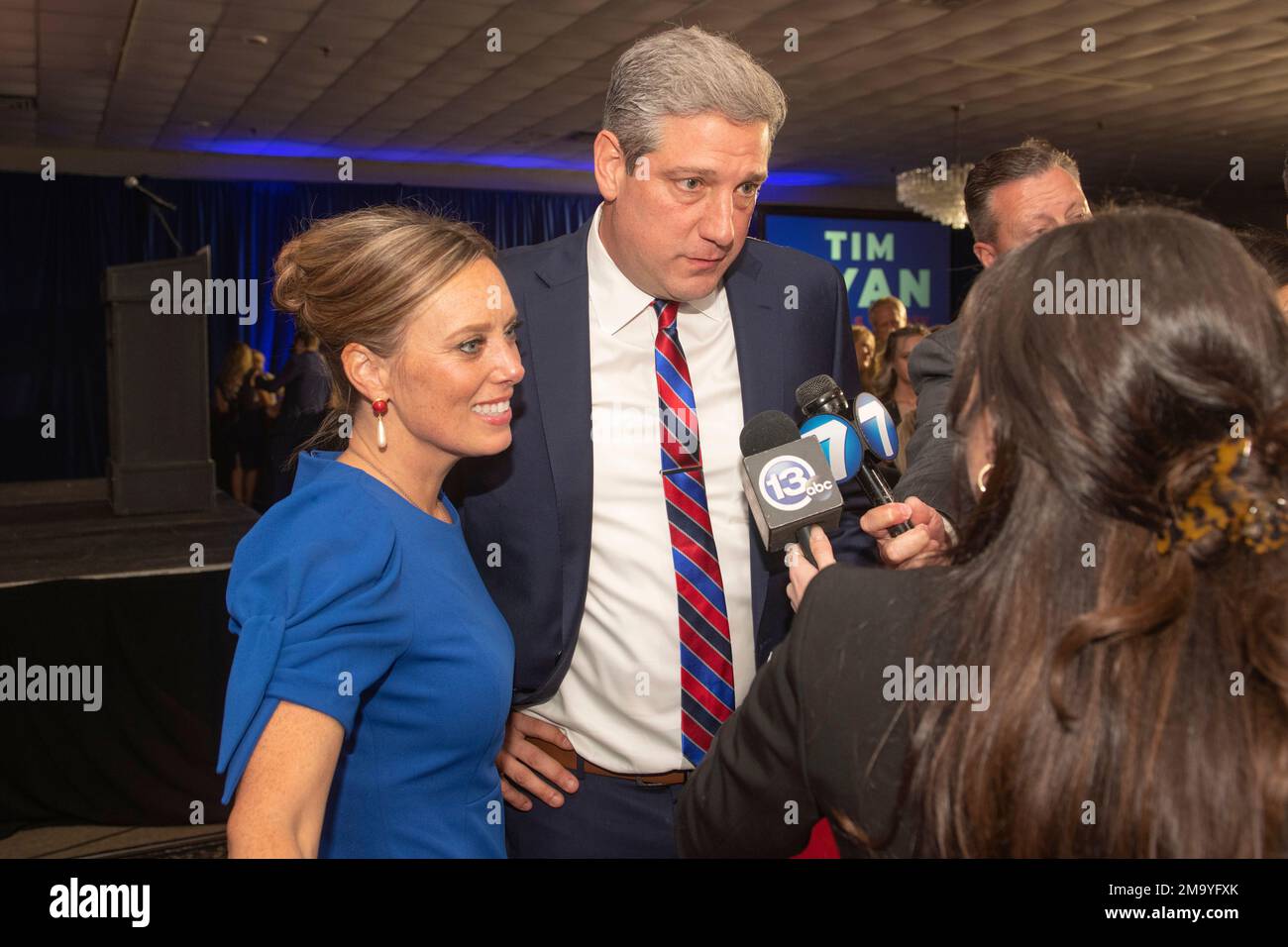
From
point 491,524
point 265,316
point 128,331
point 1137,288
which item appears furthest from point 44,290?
point 1137,288

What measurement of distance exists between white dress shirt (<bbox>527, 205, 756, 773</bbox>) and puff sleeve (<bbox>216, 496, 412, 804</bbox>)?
1.25 feet

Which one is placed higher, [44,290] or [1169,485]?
[44,290]

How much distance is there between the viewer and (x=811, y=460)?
1.20 meters

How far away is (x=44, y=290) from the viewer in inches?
397

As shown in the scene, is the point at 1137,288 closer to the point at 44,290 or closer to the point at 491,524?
the point at 491,524

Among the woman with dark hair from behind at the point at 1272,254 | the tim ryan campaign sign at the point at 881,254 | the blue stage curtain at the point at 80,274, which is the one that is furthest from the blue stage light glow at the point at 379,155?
the woman with dark hair from behind at the point at 1272,254

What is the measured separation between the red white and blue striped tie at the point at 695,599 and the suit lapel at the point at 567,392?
121mm

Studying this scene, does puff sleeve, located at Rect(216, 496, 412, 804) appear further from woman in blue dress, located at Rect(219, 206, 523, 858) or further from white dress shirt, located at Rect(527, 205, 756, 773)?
white dress shirt, located at Rect(527, 205, 756, 773)

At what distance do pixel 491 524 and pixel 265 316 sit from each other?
9.87 meters

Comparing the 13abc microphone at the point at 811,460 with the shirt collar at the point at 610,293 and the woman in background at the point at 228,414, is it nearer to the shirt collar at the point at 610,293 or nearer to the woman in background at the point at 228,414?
the shirt collar at the point at 610,293

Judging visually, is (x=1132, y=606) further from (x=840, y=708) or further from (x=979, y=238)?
(x=979, y=238)

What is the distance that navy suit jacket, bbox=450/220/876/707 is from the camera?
153 centimetres

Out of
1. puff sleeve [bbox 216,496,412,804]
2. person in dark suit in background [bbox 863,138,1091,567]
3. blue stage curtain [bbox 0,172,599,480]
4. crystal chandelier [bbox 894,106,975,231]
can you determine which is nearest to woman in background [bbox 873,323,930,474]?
person in dark suit in background [bbox 863,138,1091,567]
